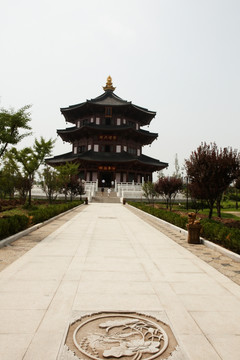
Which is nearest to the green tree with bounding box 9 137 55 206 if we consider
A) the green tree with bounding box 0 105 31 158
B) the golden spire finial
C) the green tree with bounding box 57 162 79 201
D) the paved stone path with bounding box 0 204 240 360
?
the green tree with bounding box 57 162 79 201

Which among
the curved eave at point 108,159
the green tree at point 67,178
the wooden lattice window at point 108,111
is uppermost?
the wooden lattice window at point 108,111

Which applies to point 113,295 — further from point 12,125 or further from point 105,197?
point 105,197

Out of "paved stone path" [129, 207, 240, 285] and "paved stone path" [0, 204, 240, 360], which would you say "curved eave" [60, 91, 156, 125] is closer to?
"paved stone path" [129, 207, 240, 285]

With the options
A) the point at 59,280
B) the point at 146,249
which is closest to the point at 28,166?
the point at 146,249

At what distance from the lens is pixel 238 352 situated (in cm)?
276

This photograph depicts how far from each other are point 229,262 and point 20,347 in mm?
5523

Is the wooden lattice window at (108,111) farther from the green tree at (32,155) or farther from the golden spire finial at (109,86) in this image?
the green tree at (32,155)

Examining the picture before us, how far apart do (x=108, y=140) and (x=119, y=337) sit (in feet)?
143

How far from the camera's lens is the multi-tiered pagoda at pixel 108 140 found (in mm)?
43312

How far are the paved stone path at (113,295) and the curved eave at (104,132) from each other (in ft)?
122

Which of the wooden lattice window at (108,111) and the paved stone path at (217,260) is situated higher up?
the wooden lattice window at (108,111)

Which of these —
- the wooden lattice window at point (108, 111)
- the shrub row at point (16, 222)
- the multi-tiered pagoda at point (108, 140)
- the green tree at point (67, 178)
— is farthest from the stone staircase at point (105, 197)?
the shrub row at point (16, 222)

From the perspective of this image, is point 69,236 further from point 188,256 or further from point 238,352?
point 238,352

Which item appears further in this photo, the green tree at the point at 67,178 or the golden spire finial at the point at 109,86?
the golden spire finial at the point at 109,86
